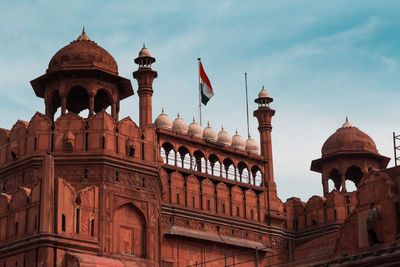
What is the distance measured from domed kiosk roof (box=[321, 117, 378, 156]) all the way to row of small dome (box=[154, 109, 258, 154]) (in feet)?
13.9

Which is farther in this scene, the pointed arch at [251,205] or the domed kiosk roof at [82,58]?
the pointed arch at [251,205]

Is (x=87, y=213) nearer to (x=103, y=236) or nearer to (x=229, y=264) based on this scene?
(x=103, y=236)

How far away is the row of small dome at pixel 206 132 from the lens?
138 feet

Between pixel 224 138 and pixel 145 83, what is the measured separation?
16.5 feet

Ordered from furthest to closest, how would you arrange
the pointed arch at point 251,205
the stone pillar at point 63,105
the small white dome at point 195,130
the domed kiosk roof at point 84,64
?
the small white dome at point 195,130, the pointed arch at point 251,205, the domed kiosk roof at point 84,64, the stone pillar at point 63,105

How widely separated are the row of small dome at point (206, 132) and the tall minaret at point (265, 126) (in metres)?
0.61

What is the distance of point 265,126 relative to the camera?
4659 cm

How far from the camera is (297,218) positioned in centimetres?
4525

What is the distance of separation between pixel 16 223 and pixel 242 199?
14217mm

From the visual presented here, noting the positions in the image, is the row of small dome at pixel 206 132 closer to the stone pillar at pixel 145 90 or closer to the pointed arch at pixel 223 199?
the stone pillar at pixel 145 90

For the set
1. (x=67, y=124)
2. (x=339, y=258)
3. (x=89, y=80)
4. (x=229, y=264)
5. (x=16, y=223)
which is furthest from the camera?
(x=229, y=264)

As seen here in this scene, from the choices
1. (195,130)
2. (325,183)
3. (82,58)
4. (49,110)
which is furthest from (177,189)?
(325,183)

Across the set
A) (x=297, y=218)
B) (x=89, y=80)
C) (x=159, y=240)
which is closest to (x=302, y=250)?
(x=297, y=218)

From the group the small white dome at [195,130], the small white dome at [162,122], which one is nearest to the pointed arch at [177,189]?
the small white dome at [162,122]
